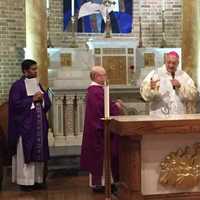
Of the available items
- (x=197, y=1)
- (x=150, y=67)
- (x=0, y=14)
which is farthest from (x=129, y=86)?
(x=0, y=14)

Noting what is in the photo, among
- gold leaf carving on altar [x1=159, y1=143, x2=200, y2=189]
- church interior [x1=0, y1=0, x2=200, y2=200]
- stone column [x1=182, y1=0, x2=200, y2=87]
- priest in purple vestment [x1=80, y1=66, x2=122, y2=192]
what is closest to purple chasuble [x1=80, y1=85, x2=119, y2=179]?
priest in purple vestment [x1=80, y1=66, x2=122, y2=192]

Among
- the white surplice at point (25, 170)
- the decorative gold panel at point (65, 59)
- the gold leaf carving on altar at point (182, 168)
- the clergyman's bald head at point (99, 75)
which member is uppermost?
the decorative gold panel at point (65, 59)

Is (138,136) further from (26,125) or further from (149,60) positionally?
(149,60)

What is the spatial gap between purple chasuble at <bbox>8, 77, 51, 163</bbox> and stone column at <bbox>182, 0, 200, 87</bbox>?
383 centimetres

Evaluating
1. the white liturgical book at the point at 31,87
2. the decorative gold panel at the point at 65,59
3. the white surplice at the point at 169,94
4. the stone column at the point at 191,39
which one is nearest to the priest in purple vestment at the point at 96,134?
the white surplice at the point at 169,94

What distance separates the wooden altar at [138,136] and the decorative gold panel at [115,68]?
421 centimetres

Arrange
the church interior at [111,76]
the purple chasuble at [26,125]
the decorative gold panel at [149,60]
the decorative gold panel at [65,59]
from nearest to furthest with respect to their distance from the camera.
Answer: the church interior at [111,76] < the purple chasuble at [26,125] < the decorative gold panel at [65,59] < the decorative gold panel at [149,60]

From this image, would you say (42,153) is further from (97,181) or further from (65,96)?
(65,96)

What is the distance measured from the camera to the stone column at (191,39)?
9977 mm

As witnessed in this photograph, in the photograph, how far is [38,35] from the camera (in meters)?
9.33

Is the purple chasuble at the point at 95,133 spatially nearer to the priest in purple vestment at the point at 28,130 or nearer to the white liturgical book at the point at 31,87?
the priest in purple vestment at the point at 28,130

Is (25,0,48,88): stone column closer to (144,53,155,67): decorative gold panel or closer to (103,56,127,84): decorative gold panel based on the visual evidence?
(103,56,127,84): decorative gold panel

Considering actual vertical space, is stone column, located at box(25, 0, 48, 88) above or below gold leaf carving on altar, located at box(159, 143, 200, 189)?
above

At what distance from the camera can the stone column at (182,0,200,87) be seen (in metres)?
9.98
